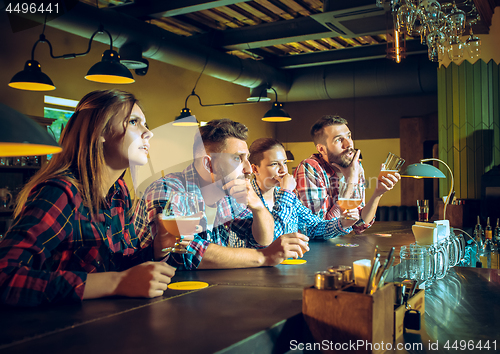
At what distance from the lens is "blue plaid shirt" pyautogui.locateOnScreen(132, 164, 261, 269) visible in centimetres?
166

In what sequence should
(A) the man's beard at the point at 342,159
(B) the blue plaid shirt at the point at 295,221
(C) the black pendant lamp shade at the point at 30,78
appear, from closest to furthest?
1. (B) the blue plaid shirt at the point at 295,221
2. (A) the man's beard at the point at 342,159
3. (C) the black pendant lamp shade at the point at 30,78

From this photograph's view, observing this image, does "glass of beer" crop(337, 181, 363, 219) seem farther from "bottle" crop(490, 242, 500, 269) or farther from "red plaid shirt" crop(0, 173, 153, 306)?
"red plaid shirt" crop(0, 173, 153, 306)

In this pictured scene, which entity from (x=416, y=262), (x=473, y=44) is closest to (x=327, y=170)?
(x=473, y=44)

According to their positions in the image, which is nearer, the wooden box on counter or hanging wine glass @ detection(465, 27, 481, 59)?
the wooden box on counter

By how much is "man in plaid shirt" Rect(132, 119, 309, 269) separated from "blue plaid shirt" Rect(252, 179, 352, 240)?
445 millimetres

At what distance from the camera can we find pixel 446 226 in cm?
200

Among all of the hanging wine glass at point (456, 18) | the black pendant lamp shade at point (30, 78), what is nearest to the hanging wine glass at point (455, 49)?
the hanging wine glass at point (456, 18)

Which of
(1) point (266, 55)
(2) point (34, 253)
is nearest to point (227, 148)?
(2) point (34, 253)

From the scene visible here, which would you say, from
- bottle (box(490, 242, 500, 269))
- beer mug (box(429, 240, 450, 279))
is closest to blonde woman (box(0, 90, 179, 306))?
beer mug (box(429, 240, 450, 279))

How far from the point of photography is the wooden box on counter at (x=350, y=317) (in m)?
1.00

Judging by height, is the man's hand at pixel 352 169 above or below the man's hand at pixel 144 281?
above

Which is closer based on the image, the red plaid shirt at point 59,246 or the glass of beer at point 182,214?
the red plaid shirt at point 59,246

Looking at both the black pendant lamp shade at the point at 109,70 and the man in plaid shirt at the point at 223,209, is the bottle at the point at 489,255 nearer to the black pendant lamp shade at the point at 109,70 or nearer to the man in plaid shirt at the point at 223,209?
the man in plaid shirt at the point at 223,209

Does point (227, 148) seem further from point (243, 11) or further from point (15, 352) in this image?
point (243, 11)
